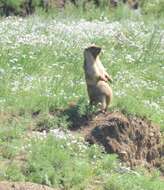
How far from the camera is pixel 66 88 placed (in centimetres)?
1187

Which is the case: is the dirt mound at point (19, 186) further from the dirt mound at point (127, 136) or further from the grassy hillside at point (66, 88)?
the dirt mound at point (127, 136)

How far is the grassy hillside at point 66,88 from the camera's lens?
935cm

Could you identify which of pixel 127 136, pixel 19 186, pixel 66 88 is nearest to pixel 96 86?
pixel 127 136

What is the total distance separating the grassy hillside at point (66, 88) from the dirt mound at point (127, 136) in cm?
21

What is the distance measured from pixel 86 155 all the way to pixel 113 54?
17.5ft

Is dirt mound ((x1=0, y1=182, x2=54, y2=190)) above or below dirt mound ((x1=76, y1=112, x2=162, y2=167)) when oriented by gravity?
above

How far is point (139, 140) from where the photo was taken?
1081 cm

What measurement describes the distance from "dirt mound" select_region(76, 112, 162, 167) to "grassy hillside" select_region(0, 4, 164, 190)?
21cm

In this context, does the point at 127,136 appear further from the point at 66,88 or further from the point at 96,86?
the point at 66,88

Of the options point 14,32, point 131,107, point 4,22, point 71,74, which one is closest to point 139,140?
point 131,107

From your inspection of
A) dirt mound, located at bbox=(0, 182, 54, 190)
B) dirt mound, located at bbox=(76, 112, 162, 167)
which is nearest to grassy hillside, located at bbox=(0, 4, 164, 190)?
dirt mound, located at bbox=(76, 112, 162, 167)

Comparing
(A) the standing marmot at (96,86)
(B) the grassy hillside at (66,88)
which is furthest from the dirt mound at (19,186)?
(A) the standing marmot at (96,86)

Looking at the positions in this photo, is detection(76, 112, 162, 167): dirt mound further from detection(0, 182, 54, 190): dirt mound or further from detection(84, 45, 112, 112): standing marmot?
detection(0, 182, 54, 190): dirt mound

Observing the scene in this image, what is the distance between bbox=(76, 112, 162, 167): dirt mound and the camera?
33.9 ft
